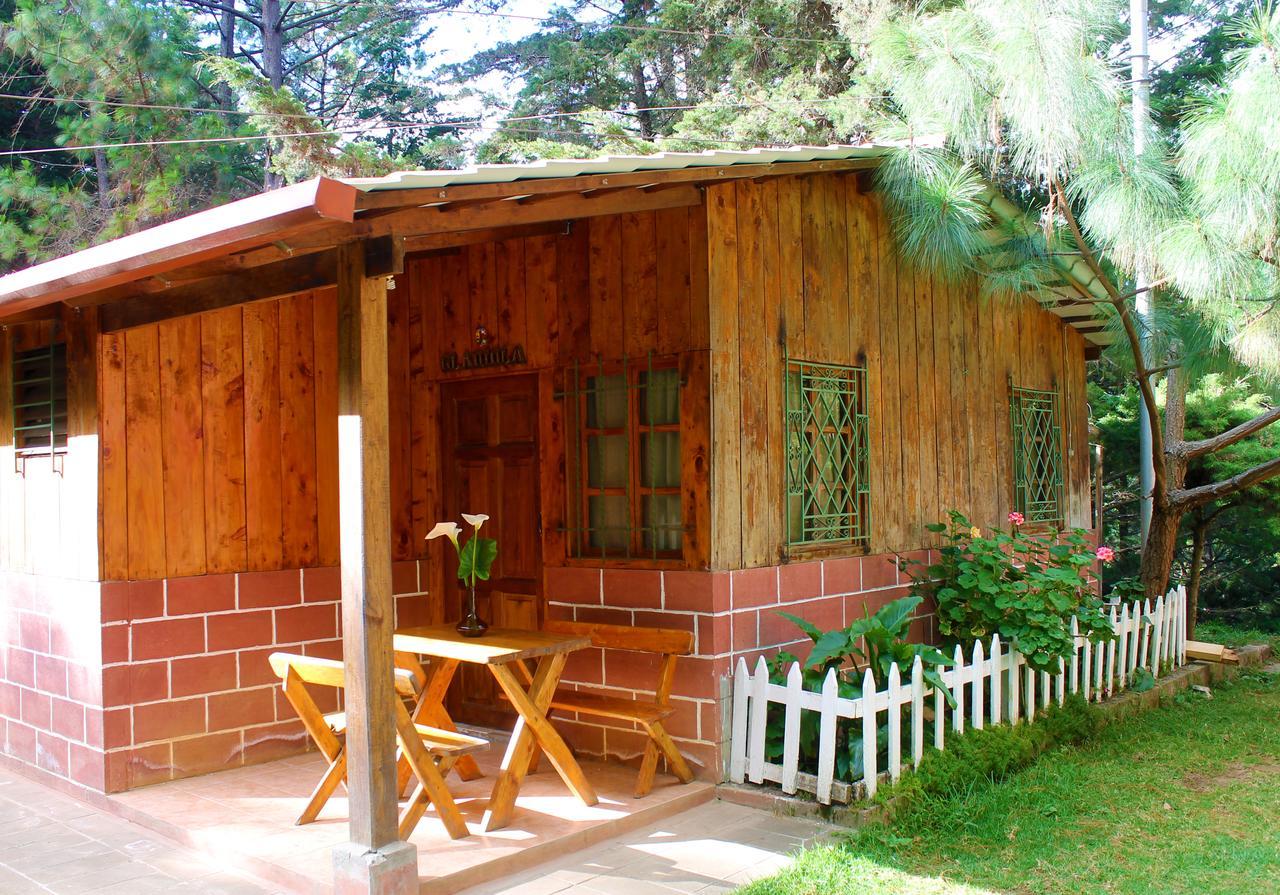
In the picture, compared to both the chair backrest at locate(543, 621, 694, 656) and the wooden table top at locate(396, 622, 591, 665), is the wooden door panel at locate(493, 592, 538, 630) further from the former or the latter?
the wooden table top at locate(396, 622, 591, 665)

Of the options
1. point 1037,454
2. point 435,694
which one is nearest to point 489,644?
point 435,694

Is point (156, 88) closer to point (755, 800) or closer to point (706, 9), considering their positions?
point (706, 9)

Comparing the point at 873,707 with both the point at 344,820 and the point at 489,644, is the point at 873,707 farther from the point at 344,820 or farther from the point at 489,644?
the point at 344,820

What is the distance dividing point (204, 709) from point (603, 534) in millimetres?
2338

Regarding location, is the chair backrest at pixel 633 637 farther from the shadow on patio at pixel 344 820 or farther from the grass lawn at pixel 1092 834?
the grass lawn at pixel 1092 834

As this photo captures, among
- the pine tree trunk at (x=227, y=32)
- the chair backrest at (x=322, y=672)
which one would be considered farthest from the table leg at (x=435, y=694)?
the pine tree trunk at (x=227, y=32)

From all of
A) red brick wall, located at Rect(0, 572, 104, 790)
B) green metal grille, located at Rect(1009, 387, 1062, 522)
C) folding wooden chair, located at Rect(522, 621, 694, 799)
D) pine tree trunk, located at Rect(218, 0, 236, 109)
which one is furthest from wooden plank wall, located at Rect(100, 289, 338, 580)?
pine tree trunk, located at Rect(218, 0, 236, 109)

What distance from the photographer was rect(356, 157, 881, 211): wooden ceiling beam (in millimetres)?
3721

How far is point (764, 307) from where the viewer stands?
5867 mm

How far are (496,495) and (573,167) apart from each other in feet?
9.50

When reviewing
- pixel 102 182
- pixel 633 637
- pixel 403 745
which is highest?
pixel 102 182

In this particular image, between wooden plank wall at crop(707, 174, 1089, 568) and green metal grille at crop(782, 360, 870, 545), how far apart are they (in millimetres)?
95

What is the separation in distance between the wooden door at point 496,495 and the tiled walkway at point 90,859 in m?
2.21

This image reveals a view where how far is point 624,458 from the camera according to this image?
5902 mm
